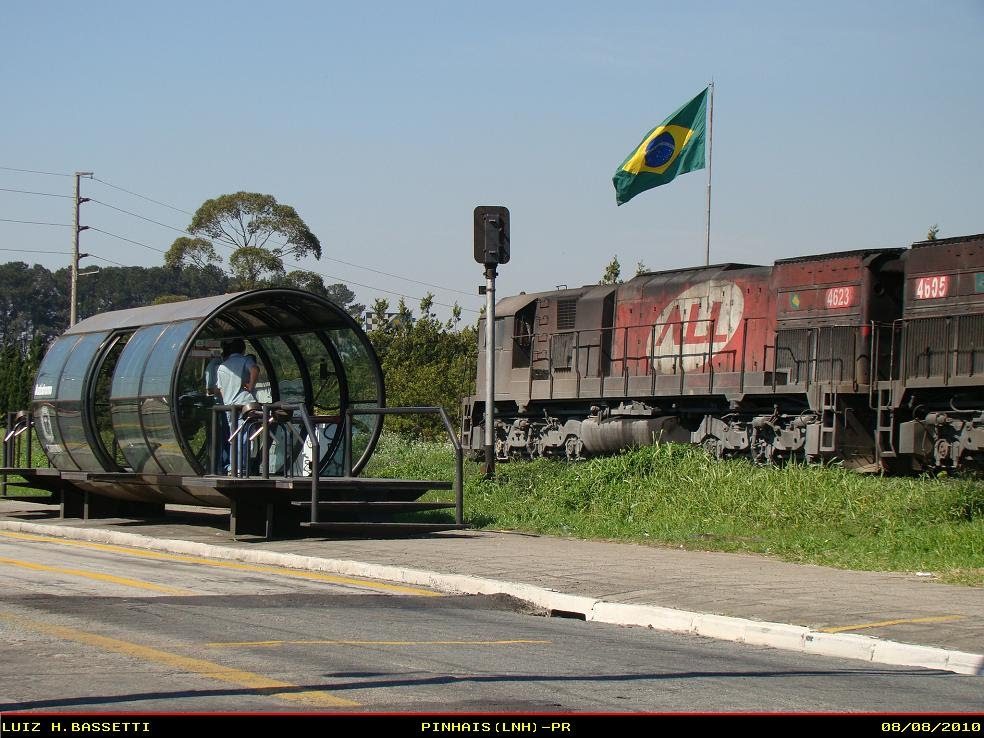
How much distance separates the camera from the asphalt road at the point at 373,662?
5.55m

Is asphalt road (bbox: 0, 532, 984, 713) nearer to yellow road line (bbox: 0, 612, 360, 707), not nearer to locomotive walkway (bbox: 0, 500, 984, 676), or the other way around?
yellow road line (bbox: 0, 612, 360, 707)

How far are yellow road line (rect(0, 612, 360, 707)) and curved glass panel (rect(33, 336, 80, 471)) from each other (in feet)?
29.0

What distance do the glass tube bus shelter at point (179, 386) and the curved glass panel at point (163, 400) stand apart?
19mm

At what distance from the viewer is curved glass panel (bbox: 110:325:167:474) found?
579 inches

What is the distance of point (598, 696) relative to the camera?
5758 mm

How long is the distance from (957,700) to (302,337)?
11.6 m

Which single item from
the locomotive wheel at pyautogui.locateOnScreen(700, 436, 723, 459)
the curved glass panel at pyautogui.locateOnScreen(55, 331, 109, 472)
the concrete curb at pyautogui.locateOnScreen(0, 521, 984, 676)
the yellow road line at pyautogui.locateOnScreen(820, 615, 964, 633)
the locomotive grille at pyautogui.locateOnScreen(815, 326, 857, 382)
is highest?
the locomotive grille at pyautogui.locateOnScreen(815, 326, 857, 382)

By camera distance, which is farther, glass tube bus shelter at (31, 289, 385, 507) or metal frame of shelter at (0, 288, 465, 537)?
glass tube bus shelter at (31, 289, 385, 507)

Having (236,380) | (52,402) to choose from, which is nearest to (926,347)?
(236,380)

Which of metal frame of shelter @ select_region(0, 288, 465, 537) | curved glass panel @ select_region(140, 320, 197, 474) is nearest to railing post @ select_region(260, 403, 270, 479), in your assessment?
metal frame of shelter @ select_region(0, 288, 465, 537)

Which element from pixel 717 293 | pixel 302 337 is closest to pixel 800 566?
pixel 302 337

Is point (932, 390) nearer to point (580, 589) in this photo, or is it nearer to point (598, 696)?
point (580, 589)

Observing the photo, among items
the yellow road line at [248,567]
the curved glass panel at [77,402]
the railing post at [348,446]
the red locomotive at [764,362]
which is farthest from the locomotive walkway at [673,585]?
the red locomotive at [764,362]

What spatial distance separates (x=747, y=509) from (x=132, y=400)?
745 centimetres
